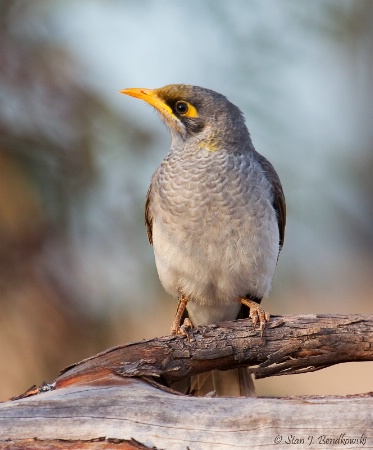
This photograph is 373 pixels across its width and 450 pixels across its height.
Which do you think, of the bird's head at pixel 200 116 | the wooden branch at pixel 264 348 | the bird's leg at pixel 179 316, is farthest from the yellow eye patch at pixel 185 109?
the wooden branch at pixel 264 348

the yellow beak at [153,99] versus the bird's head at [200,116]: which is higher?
the yellow beak at [153,99]

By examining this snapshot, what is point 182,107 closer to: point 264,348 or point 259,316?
point 259,316

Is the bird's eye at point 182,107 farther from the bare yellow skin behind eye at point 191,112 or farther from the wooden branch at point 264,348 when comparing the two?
the wooden branch at point 264,348

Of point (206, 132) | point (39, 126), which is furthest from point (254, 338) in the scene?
point (39, 126)

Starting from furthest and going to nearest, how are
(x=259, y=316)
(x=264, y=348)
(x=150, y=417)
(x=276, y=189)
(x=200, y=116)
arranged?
(x=276, y=189)
(x=200, y=116)
(x=259, y=316)
(x=264, y=348)
(x=150, y=417)

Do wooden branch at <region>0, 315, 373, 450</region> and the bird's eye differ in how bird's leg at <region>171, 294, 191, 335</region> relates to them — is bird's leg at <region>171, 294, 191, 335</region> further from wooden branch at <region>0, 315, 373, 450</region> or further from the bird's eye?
the bird's eye

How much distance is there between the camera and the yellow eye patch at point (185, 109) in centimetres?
533

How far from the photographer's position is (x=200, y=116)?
5.32 m

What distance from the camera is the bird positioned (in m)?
5.03

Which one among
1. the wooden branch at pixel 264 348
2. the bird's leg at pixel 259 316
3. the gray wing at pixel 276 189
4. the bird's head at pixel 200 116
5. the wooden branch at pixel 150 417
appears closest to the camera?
the wooden branch at pixel 150 417

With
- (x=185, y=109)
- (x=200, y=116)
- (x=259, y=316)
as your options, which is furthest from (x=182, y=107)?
(x=259, y=316)

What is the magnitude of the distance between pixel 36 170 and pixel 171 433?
306 centimetres

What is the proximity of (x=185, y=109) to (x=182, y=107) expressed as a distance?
0.07 ft

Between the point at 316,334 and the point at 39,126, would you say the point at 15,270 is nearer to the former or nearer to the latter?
the point at 39,126
